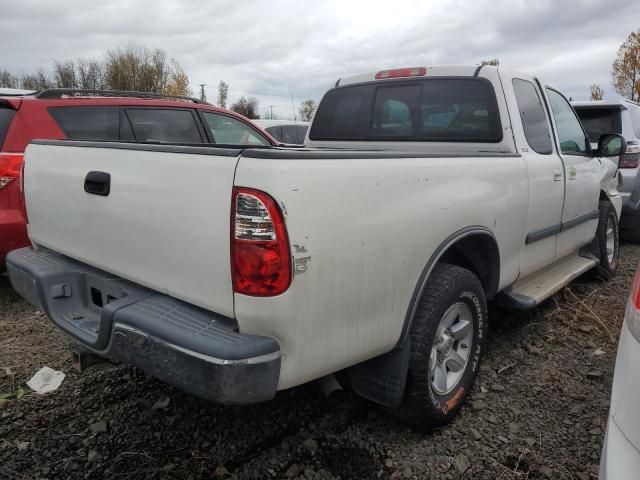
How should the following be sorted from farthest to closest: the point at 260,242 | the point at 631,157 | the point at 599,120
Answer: the point at 599,120, the point at 631,157, the point at 260,242

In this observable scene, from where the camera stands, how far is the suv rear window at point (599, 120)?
6840mm

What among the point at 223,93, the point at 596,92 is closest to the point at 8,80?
the point at 223,93

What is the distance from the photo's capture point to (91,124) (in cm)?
468

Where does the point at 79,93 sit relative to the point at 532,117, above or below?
above

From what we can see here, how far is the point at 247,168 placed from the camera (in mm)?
1701

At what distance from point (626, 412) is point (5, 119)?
4.64 metres

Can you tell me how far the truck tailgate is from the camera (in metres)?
1.79

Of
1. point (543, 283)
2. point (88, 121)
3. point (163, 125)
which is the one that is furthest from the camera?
point (163, 125)

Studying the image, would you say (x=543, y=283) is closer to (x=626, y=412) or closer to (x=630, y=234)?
(x=626, y=412)

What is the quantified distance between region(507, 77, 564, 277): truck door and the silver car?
354 cm

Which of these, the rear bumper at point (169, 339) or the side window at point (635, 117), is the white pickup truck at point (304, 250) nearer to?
the rear bumper at point (169, 339)

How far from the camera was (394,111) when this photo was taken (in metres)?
3.76

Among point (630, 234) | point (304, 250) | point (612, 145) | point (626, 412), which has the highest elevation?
point (612, 145)

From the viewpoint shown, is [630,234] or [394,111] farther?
[630,234]
